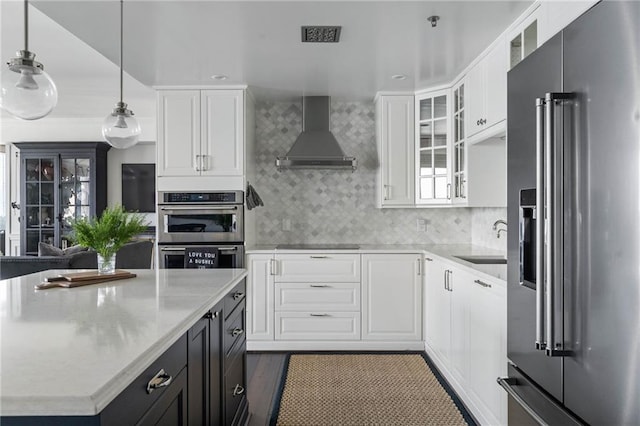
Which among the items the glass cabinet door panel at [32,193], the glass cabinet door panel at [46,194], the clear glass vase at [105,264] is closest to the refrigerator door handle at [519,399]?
the clear glass vase at [105,264]

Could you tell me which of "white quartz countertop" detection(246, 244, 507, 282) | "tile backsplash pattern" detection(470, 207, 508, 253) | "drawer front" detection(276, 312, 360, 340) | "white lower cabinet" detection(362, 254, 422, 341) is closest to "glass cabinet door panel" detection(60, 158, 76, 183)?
"white quartz countertop" detection(246, 244, 507, 282)

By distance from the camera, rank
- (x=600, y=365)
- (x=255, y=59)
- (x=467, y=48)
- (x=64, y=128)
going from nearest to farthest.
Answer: (x=600, y=365)
(x=467, y=48)
(x=255, y=59)
(x=64, y=128)

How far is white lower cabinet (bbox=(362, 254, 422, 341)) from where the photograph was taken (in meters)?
4.00

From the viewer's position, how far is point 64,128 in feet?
23.3

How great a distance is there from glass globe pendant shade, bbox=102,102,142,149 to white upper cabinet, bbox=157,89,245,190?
1532mm

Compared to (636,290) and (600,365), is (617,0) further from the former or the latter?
(600,365)

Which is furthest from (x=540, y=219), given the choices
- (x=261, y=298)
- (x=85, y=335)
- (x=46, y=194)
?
(x=46, y=194)

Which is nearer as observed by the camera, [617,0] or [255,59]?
[617,0]

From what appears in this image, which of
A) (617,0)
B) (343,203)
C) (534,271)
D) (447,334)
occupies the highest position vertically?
(617,0)

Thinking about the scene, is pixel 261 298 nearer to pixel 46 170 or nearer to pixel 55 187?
pixel 55 187

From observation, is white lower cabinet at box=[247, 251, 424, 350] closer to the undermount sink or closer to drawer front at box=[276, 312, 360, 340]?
drawer front at box=[276, 312, 360, 340]

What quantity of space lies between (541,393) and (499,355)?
2.36ft

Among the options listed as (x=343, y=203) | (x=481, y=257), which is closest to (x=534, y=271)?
(x=481, y=257)

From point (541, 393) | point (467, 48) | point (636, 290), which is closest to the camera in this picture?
point (636, 290)
